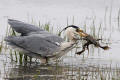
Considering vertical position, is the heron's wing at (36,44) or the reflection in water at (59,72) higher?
the heron's wing at (36,44)

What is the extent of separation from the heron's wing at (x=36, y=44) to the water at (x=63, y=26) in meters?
0.28

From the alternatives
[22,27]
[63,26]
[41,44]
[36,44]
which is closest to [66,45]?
[41,44]

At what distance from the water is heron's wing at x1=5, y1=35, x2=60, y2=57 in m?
0.28

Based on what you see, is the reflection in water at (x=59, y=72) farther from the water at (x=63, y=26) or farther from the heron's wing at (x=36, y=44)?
the heron's wing at (x=36, y=44)

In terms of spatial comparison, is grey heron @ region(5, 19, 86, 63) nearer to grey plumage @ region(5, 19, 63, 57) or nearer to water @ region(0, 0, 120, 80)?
grey plumage @ region(5, 19, 63, 57)


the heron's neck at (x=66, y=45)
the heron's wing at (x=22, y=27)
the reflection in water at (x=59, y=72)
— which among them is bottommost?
the reflection in water at (x=59, y=72)

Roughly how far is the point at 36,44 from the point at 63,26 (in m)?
3.60

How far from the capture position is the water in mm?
8164

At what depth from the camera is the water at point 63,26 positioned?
816cm

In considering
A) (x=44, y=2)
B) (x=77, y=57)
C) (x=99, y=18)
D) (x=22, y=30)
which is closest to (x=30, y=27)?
(x=22, y=30)

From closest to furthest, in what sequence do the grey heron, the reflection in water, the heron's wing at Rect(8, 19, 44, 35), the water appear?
1. the reflection in water
2. the water
3. the grey heron
4. the heron's wing at Rect(8, 19, 44, 35)

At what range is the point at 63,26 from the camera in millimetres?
12859

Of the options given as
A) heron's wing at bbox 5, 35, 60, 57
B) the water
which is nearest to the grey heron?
heron's wing at bbox 5, 35, 60, 57

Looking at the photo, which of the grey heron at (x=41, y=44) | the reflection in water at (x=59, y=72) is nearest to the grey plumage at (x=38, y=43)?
the grey heron at (x=41, y=44)
